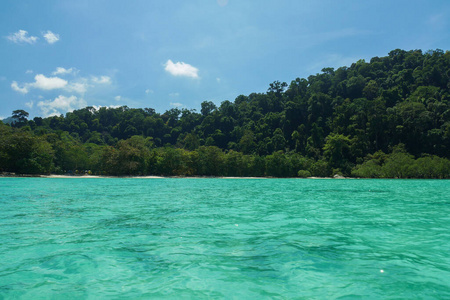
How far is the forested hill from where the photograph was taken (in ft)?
169

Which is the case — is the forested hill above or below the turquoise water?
above

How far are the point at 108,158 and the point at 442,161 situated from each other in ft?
196

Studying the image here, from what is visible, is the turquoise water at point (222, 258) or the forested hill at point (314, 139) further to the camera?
the forested hill at point (314, 139)

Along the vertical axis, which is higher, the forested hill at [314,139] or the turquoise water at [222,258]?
the forested hill at [314,139]

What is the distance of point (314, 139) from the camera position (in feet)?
238

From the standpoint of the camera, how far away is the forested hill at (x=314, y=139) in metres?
51.4

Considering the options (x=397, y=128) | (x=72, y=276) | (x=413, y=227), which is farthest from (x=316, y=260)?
(x=397, y=128)

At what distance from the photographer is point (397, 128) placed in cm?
6166

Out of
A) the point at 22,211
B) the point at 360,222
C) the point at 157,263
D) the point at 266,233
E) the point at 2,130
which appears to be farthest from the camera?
the point at 2,130

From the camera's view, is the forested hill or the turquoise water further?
the forested hill

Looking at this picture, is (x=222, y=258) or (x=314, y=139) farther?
(x=314, y=139)

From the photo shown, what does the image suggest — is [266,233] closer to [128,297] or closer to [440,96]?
[128,297]

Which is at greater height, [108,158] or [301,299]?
[108,158]

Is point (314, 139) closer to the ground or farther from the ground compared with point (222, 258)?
farther from the ground
